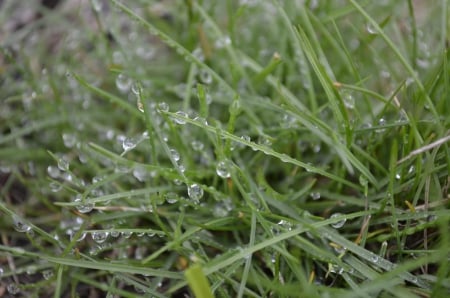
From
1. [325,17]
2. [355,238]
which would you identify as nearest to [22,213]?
[355,238]

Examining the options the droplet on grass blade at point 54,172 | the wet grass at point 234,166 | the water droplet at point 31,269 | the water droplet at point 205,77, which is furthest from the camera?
the water droplet at point 205,77

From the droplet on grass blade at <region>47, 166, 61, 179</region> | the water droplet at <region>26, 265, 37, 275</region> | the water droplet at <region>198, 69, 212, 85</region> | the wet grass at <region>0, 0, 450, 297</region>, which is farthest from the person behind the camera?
the water droplet at <region>198, 69, 212, 85</region>

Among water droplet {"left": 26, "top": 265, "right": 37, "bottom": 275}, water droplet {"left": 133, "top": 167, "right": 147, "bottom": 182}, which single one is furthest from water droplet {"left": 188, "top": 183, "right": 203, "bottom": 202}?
water droplet {"left": 26, "top": 265, "right": 37, "bottom": 275}

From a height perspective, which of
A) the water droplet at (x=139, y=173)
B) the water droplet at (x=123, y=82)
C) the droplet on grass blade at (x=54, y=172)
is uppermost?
the water droplet at (x=123, y=82)

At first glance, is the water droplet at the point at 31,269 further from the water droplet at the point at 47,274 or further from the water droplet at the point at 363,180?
the water droplet at the point at 363,180

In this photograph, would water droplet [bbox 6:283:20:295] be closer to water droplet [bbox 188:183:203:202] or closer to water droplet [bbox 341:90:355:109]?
water droplet [bbox 188:183:203:202]

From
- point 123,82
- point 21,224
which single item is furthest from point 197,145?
point 21,224

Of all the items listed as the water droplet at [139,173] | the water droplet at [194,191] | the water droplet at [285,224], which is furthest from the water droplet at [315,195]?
the water droplet at [139,173]

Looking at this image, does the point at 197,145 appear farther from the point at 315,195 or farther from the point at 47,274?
the point at 47,274

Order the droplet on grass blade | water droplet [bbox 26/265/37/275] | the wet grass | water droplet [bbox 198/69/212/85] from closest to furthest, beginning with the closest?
the wet grass, water droplet [bbox 26/265/37/275], the droplet on grass blade, water droplet [bbox 198/69/212/85]

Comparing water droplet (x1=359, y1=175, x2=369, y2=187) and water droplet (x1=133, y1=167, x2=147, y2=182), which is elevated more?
water droplet (x1=359, y1=175, x2=369, y2=187)
